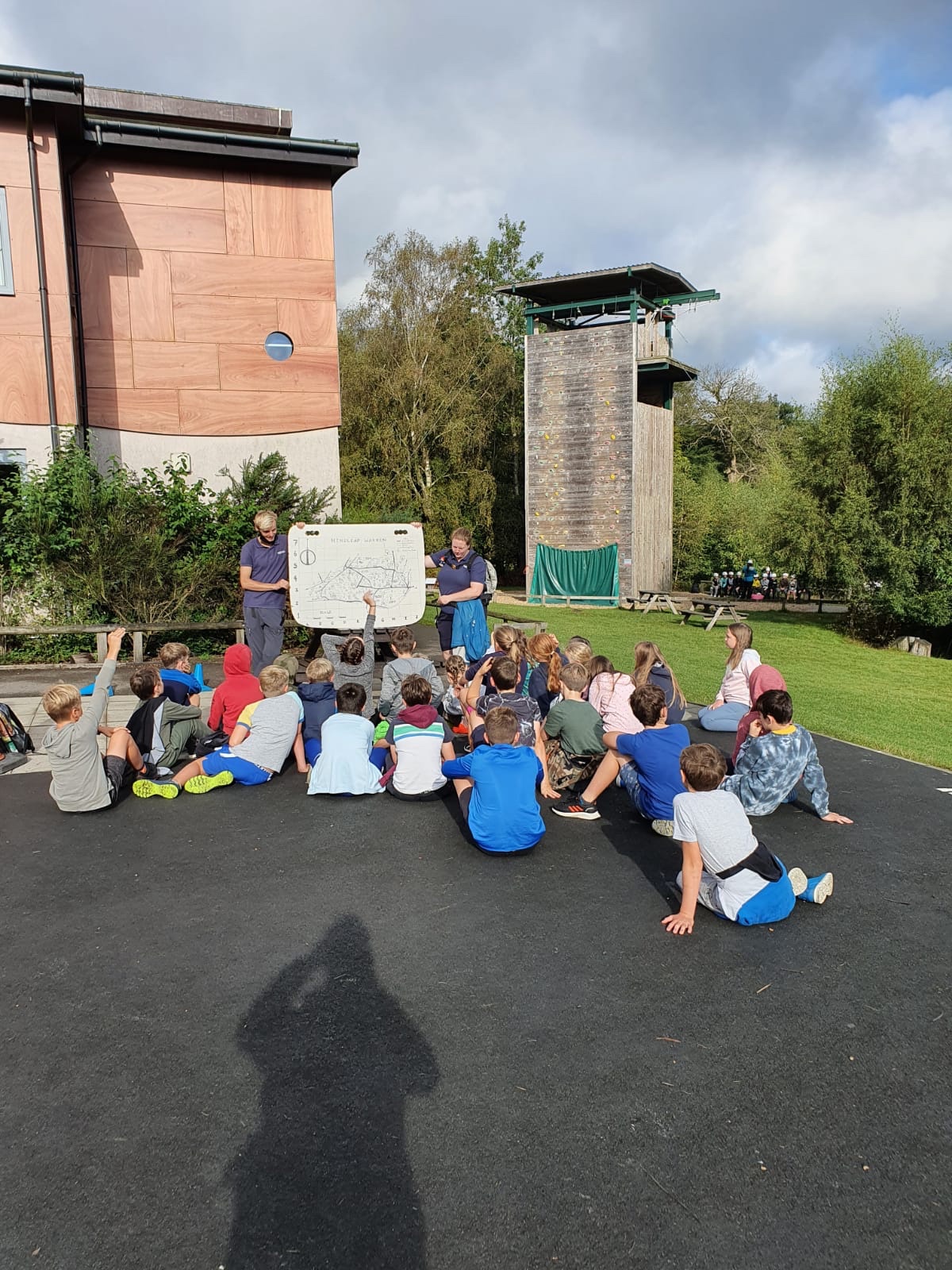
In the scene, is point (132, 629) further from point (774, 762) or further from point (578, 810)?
point (774, 762)

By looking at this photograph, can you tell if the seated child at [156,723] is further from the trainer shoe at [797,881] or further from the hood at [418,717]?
the trainer shoe at [797,881]

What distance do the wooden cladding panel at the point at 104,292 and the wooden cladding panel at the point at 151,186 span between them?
0.90m

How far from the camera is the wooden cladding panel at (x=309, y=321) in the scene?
16.3 metres

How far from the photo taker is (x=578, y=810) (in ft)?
23.0

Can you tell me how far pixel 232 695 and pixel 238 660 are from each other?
383 mm

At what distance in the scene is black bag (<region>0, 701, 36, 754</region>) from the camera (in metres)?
8.58

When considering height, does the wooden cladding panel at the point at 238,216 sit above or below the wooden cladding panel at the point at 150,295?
above

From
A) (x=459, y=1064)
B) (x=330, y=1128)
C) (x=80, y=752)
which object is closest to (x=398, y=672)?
(x=80, y=752)

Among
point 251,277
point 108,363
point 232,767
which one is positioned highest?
point 251,277

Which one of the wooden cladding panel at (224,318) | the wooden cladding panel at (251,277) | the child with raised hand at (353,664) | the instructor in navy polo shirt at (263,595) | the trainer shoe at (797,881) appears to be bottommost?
the trainer shoe at (797,881)

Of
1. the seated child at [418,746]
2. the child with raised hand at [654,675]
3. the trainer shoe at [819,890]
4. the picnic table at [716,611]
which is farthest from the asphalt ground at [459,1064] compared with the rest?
the picnic table at [716,611]

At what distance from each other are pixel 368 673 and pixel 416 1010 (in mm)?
5054

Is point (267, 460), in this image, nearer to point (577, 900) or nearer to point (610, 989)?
point (577, 900)

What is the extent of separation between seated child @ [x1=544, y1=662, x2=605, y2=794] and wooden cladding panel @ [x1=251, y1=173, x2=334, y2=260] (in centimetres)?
1206
